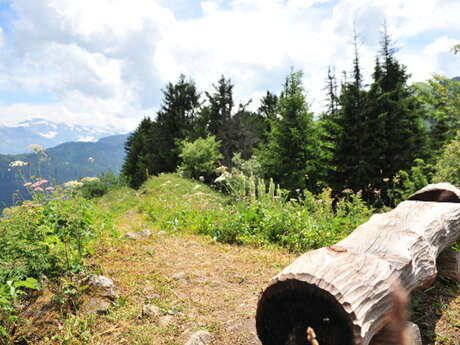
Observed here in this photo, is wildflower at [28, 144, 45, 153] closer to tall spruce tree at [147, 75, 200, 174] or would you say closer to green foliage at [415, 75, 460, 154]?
green foliage at [415, 75, 460, 154]

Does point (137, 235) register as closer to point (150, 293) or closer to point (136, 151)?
point (150, 293)

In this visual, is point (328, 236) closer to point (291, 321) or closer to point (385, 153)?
point (291, 321)

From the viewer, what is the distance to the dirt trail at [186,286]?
9.64 feet

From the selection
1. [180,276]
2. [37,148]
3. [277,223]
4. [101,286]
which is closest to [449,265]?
[277,223]

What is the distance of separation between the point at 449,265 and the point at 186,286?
340cm

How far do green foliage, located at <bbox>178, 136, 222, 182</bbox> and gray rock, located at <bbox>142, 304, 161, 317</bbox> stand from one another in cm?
1523

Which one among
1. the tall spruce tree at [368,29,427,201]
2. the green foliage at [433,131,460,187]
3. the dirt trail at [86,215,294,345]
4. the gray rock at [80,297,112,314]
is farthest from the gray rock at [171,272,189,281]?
the tall spruce tree at [368,29,427,201]

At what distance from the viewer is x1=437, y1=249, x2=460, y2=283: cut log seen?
3.82m

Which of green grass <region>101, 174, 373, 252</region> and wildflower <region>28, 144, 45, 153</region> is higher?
wildflower <region>28, 144, 45, 153</region>

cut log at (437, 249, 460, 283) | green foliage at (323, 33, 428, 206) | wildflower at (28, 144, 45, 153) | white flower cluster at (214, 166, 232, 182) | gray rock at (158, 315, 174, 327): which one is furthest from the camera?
green foliage at (323, 33, 428, 206)

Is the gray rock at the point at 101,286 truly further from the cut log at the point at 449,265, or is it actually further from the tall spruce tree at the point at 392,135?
the tall spruce tree at the point at 392,135

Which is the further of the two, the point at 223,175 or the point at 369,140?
the point at 369,140

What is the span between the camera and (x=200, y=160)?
1898 centimetres

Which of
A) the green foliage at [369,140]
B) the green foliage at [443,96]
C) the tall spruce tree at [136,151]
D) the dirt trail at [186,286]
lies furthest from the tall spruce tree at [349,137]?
the tall spruce tree at [136,151]
